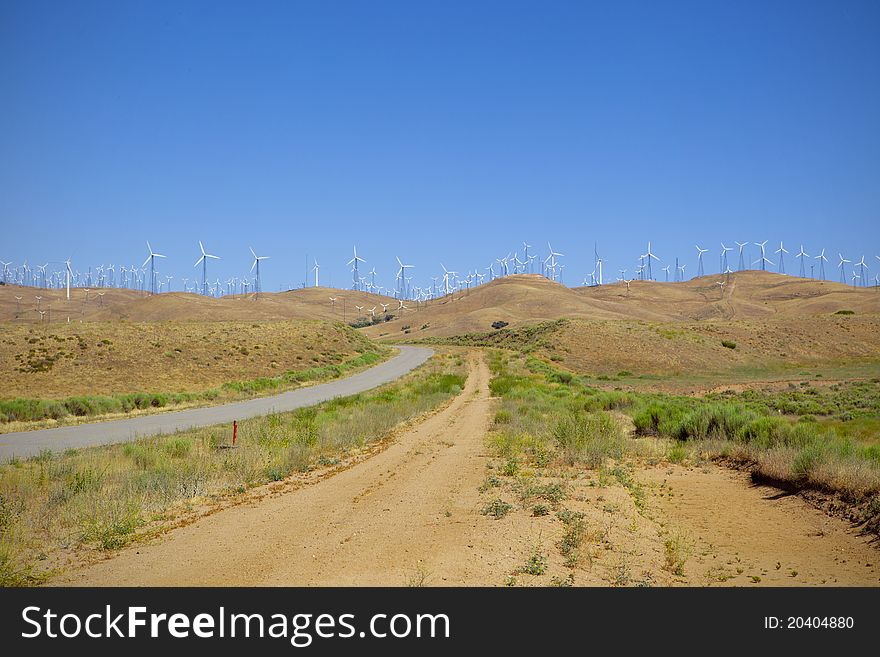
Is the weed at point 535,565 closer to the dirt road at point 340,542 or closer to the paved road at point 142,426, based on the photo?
the dirt road at point 340,542

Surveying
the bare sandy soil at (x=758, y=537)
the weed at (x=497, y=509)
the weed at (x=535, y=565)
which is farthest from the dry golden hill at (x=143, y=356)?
the weed at (x=535, y=565)

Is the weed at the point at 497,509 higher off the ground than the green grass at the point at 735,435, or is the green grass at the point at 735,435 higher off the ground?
the green grass at the point at 735,435

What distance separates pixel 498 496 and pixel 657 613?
6385mm

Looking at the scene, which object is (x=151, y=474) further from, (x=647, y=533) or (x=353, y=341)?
(x=353, y=341)

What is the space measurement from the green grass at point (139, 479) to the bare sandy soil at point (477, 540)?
0.90 metres

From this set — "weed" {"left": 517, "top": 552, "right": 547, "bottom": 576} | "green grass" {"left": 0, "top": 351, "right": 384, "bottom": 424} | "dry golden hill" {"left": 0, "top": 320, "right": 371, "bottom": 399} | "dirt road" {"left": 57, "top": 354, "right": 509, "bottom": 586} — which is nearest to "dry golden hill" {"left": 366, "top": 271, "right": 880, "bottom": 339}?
"dry golden hill" {"left": 0, "top": 320, "right": 371, "bottom": 399}

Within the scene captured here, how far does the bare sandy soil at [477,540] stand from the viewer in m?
8.37

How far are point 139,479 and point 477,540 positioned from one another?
7942mm

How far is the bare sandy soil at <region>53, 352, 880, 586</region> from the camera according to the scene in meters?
8.37

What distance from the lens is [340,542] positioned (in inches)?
386

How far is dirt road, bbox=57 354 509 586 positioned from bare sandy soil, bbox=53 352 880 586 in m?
0.03

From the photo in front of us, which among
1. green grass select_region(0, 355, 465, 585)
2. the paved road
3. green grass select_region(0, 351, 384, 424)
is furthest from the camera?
green grass select_region(0, 351, 384, 424)

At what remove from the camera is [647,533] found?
428 inches

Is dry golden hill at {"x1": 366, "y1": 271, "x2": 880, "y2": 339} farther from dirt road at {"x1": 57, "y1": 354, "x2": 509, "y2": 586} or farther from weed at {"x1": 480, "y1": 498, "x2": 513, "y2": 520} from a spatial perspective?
weed at {"x1": 480, "y1": 498, "x2": 513, "y2": 520}
